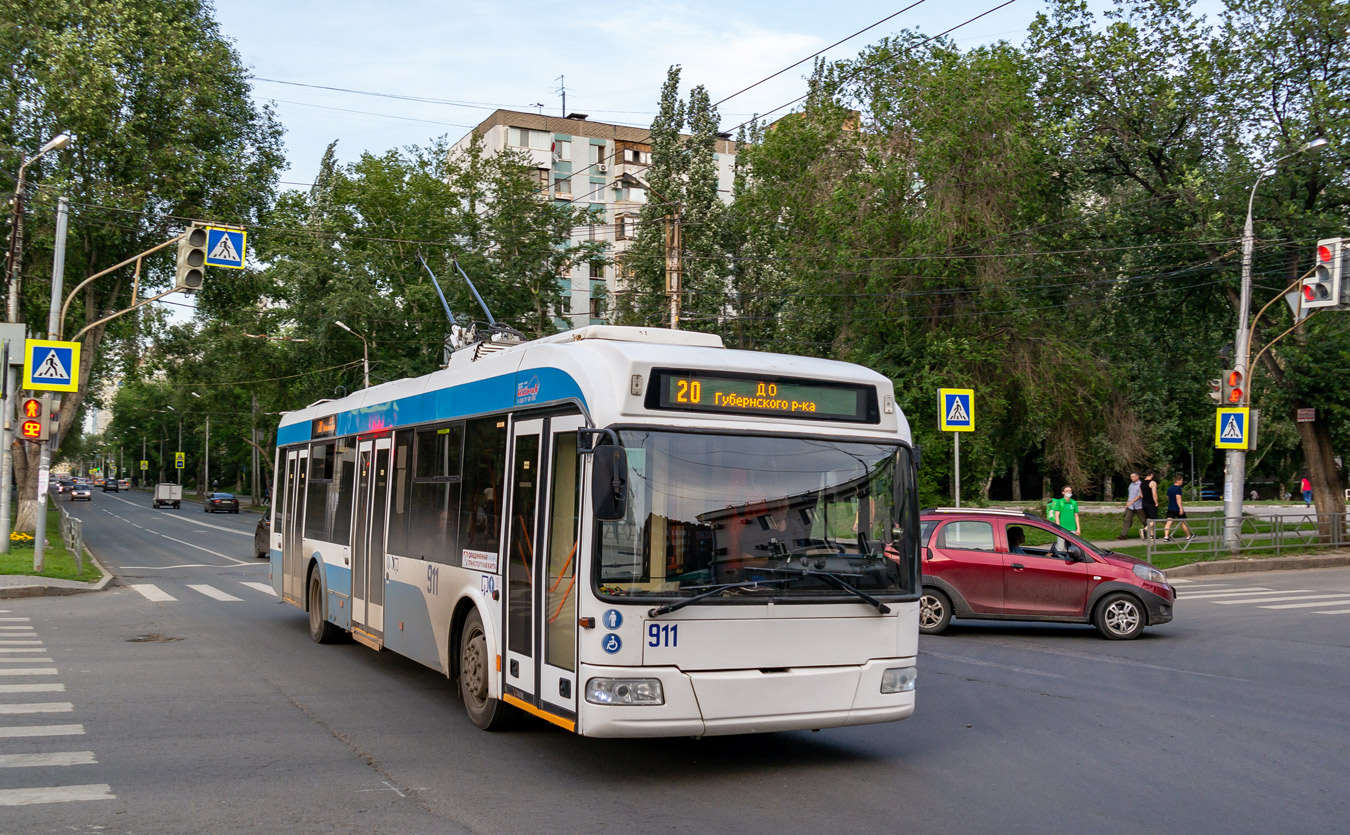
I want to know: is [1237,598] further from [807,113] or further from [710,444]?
[807,113]

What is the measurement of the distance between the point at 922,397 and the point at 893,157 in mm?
7372

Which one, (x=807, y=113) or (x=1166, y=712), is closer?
(x=1166, y=712)

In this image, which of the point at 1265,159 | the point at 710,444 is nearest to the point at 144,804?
the point at 710,444

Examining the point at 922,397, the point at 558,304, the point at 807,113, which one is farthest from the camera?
the point at 558,304

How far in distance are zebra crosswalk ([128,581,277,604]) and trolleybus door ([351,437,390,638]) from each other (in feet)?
25.0

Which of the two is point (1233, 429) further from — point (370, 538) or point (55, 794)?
point (55, 794)

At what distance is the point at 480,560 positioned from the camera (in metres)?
8.47

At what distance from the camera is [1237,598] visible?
1941 cm

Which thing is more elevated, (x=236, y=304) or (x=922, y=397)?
(x=236, y=304)

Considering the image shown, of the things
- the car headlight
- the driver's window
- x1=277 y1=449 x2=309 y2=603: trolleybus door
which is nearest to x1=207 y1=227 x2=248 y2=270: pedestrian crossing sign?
x1=277 y1=449 x2=309 y2=603: trolleybus door

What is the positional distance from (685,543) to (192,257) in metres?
12.9

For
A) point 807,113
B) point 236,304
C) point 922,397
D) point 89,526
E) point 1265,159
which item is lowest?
point 89,526

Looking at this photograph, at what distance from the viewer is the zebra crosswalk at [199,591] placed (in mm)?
18811

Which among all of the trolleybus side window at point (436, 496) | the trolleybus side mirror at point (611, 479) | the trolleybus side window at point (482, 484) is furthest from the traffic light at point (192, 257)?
the trolleybus side mirror at point (611, 479)
